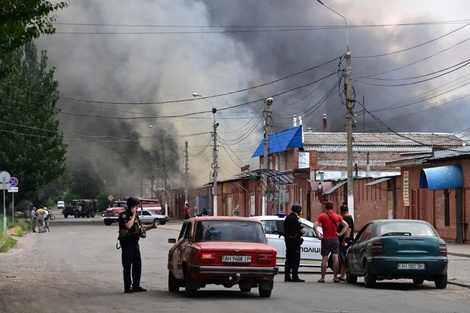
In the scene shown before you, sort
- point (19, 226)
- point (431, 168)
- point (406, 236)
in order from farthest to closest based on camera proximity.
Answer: point (19, 226) → point (431, 168) → point (406, 236)

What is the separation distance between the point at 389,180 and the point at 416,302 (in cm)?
3378

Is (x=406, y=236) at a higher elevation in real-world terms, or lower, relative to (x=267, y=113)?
lower

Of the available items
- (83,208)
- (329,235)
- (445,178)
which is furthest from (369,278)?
(83,208)

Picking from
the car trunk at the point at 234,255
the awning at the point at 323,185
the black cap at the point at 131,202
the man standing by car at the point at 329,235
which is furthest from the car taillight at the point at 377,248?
the awning at the point at 323,185

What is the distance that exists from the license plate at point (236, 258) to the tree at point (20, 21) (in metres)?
5.98

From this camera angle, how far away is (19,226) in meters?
55.7

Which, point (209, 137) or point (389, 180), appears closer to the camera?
point (389, 180)

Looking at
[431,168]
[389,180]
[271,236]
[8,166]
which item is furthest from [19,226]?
[271,236]

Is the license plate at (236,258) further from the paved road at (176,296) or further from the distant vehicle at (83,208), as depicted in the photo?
the distant vehicle at (83,208)

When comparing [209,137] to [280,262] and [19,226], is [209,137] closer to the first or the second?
[19,226]

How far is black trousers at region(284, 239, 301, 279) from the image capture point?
64.6 ft

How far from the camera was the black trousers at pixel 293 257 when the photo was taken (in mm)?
19688

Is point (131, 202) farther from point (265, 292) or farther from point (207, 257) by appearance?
point (265, 292)

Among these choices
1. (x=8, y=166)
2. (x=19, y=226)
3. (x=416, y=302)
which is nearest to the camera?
(x=416, y=302)
